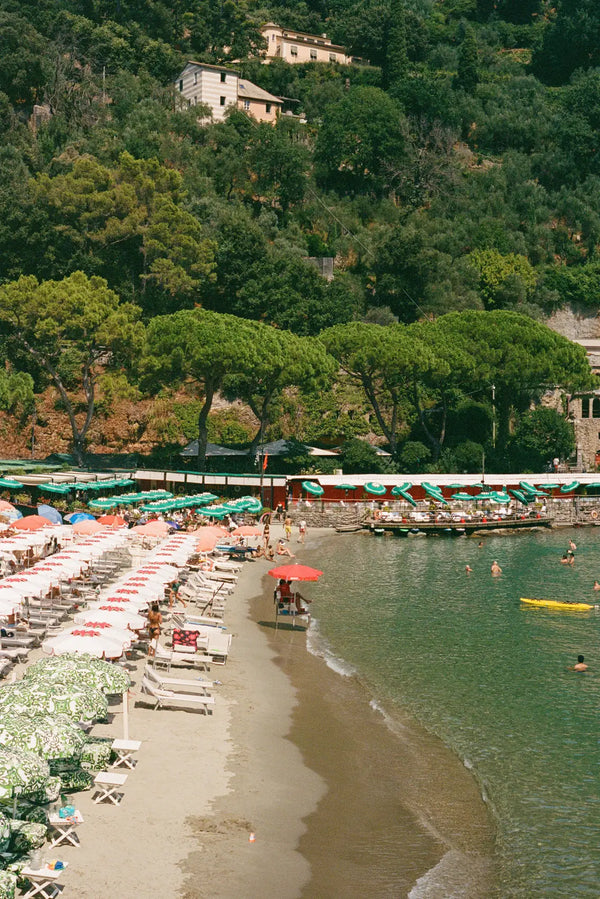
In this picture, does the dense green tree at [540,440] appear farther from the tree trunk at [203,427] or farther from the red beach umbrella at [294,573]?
the red beach umbrella at [294,573]

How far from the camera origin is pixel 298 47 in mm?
140125

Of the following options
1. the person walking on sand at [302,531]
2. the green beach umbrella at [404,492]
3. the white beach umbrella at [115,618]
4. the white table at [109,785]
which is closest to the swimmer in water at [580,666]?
the white beach umbrella at [115,618]

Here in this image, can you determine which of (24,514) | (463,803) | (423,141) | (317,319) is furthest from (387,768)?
(423,141)

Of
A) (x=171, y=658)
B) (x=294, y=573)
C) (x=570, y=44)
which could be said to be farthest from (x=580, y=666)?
(x=570, y=44)

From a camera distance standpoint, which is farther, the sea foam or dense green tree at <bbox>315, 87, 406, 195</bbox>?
dense green tree at <bbox>315, 87, 406, 195</bbox>

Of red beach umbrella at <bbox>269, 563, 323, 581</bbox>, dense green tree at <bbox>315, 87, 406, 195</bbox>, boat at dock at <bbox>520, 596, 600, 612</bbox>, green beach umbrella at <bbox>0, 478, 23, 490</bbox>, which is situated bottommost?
boat at dock at <bbox>520, 596, 600, 612</bbox>

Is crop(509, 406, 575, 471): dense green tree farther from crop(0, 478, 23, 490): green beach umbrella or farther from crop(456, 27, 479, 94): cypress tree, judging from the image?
crop(456, 27, 479, 94): cypress tree

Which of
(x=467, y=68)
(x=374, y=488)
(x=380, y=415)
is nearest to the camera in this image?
(x=374, y=488)

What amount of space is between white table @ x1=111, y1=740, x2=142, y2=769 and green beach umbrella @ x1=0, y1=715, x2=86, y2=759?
2.11 metres

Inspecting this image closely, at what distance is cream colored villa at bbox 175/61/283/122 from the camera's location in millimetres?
115500

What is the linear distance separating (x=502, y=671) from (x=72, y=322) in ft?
147

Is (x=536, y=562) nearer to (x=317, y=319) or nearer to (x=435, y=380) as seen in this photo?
(x=435, y=380)

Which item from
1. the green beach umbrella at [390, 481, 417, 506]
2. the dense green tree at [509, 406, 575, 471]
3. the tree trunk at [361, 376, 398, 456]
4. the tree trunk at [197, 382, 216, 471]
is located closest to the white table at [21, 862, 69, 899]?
the green beach umbrella at [390, 481, 417, 506]

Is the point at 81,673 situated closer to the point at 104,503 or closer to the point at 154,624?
the point at 154,624
